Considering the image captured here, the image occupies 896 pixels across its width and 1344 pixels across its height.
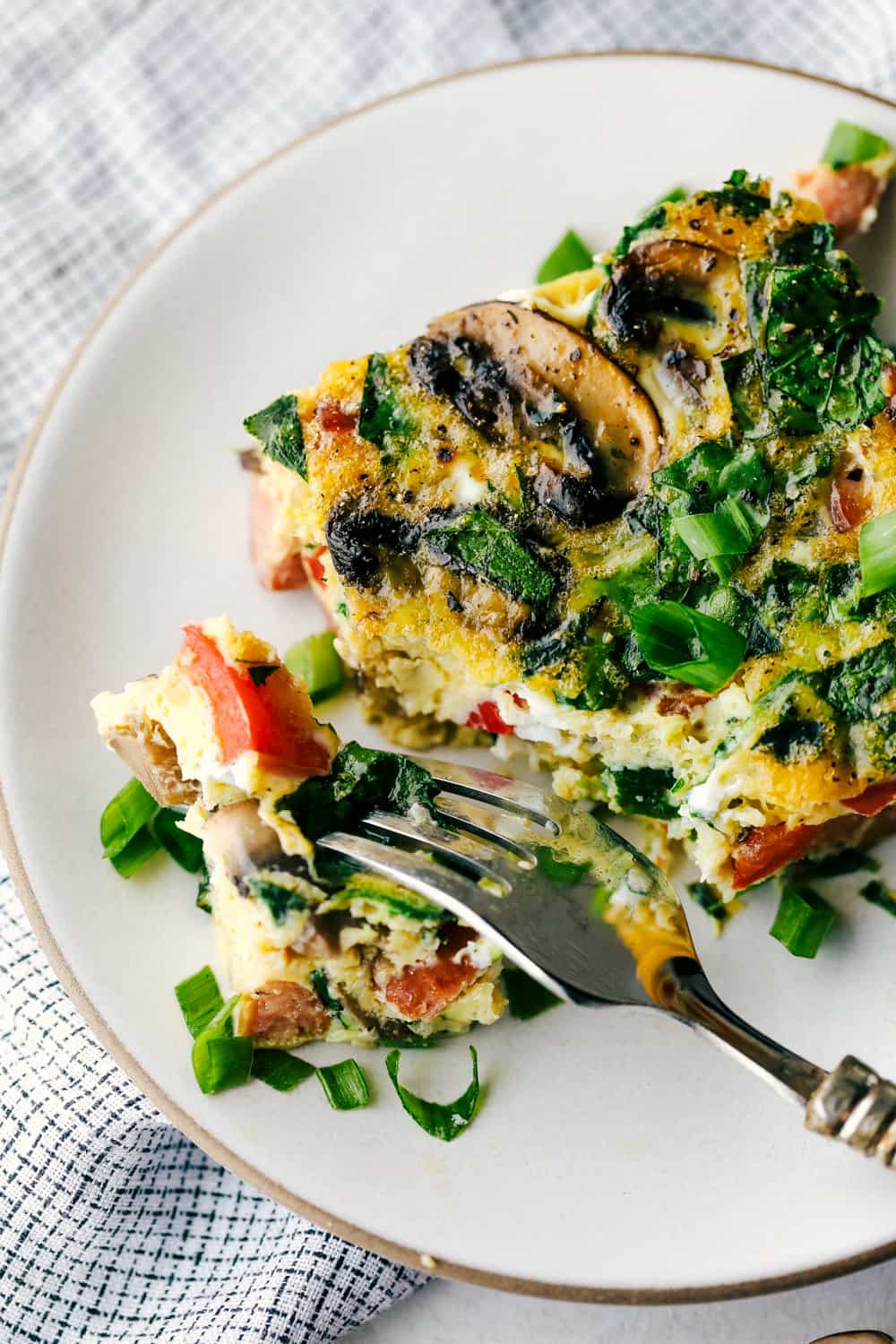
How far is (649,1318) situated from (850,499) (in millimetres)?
2151

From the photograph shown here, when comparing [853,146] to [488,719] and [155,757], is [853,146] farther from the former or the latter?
[155,757]

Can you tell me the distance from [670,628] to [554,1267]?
4.89 ft

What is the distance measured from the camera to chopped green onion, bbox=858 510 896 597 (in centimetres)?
301

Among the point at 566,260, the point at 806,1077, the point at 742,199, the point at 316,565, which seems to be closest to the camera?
the point at 806,1077

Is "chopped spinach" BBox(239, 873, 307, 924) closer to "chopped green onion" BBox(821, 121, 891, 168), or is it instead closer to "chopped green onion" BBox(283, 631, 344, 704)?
"chopped green onion" BBox(283, 631, 344, 704)

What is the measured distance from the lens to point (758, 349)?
129 inches

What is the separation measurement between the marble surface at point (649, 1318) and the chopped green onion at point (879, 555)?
181 cm

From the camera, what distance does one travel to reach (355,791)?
10.5ft

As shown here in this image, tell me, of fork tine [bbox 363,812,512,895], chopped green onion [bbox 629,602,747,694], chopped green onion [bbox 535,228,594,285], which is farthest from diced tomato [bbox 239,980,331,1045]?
chopped green onion [bbox 535,228,594,285]

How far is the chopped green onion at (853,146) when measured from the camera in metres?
3.88

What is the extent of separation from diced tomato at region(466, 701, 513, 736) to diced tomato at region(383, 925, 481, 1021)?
0.60 metres

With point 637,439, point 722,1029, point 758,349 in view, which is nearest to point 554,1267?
point 722,1029

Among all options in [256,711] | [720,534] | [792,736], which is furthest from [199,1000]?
[720,534]

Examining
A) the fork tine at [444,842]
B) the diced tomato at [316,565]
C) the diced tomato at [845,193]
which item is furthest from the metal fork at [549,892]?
the diced tomato at [845,193]
